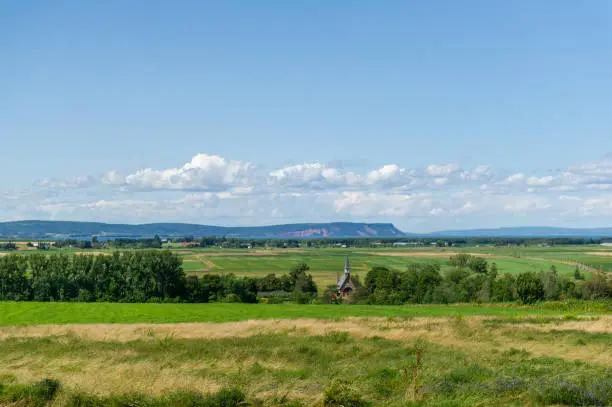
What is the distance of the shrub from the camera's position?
11961mm

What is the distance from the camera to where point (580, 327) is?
37.4 metres

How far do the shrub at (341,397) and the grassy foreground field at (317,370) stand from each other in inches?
4.2

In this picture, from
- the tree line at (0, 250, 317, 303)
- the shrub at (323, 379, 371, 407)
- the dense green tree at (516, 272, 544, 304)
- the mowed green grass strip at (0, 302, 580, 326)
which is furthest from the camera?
the tree line at (0, 250, 317, 303)

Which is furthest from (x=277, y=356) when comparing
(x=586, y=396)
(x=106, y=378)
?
(x=586, y=396)

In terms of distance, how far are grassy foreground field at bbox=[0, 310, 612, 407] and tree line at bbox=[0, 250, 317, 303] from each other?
6745 cm

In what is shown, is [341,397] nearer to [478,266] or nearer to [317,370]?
[317,370]

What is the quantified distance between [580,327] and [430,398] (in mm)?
29647

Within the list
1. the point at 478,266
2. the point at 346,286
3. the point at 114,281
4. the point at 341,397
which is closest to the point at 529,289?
the point at 478,266

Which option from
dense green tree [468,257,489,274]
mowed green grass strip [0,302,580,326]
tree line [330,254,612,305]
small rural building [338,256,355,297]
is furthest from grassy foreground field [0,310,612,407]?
dense green tree [468,257,489,274]

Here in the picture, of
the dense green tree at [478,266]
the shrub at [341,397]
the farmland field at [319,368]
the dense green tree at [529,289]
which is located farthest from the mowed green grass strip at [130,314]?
the dense green tree at [478,266]

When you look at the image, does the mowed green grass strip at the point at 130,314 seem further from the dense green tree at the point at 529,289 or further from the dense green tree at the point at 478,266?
the dense green tree at the point at 478,266

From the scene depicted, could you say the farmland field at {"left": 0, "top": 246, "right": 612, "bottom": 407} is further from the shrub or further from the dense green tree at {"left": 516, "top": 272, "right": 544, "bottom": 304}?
the dense green tree at {"left": 516, "top": 272, "right": 544, "bottom": 304}

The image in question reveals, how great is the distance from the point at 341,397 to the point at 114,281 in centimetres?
9081

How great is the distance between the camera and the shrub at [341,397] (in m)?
12.0
